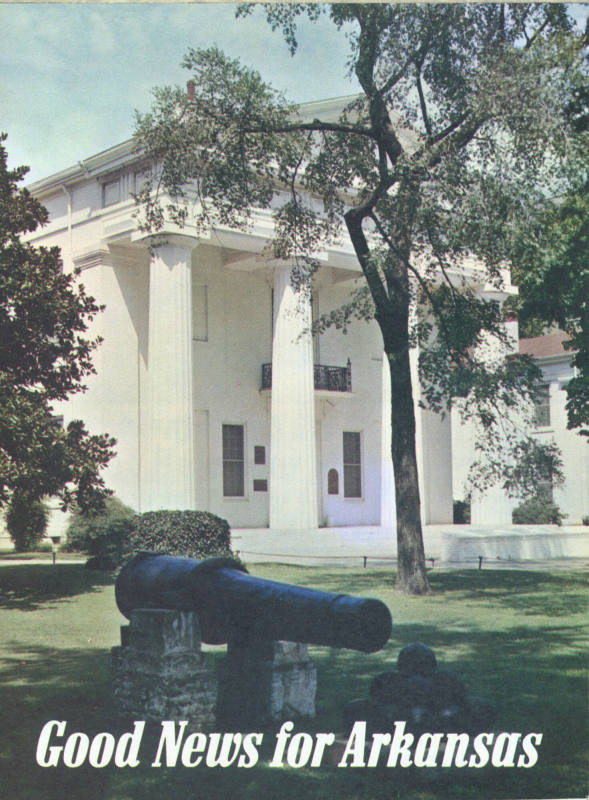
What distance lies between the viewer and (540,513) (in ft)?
52.6

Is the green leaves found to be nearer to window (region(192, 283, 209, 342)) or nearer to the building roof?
the building roof

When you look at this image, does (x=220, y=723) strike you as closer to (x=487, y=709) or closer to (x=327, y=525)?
(x=487, y=709)

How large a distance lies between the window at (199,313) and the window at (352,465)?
4149 mm

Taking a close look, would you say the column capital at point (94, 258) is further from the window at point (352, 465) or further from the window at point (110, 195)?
the window at point (352, 465)

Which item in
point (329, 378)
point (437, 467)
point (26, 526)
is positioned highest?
point (329, 378)

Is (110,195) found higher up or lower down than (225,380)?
higher up

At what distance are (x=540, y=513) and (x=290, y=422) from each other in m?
6.42

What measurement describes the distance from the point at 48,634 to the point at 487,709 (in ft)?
13.7

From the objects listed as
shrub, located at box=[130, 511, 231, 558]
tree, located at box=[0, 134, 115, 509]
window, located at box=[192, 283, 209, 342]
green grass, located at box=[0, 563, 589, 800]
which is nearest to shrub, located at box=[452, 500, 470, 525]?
window, located at box=[192, 283, 209, 342]

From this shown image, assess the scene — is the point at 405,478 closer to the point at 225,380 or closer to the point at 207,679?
the point at 207,679

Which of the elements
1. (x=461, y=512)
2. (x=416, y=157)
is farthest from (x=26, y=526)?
(x=461, y=512)

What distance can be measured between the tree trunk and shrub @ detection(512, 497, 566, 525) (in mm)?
2343

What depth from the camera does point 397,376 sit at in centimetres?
1144

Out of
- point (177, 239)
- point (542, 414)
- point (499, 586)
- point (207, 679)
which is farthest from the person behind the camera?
point (177, 239)
